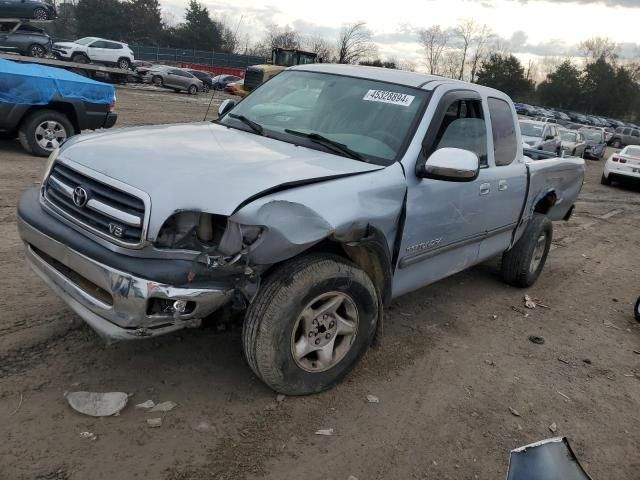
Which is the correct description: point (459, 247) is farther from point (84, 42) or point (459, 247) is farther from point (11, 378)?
point (84, 42)

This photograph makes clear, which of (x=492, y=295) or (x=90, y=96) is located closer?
(x=492, y=295)

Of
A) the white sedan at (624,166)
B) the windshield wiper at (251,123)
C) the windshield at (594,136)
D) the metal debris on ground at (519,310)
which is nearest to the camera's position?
the windshield wiper at (251,123)

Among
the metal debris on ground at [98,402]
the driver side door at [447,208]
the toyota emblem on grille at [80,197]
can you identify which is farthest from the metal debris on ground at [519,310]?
the toyota emblem on grille at [80,197]

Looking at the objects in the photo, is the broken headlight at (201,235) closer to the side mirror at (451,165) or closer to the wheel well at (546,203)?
the side mirror at (451,165)

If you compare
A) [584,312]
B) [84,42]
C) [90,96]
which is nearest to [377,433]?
[584,312]

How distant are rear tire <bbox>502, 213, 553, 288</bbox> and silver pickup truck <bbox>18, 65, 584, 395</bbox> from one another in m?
1.22

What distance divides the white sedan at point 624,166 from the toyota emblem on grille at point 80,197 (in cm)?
1676

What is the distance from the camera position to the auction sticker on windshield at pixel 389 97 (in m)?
3.84

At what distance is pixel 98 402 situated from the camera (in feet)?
9.78

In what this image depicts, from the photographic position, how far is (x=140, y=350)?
3.56 metres

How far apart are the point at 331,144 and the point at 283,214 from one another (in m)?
1.06

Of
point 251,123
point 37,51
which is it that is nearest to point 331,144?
point 251,123

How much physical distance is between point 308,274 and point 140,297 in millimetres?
881

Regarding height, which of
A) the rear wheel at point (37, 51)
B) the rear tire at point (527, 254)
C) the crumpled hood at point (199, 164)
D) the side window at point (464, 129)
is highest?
the rear wheel at point (37, 51)
